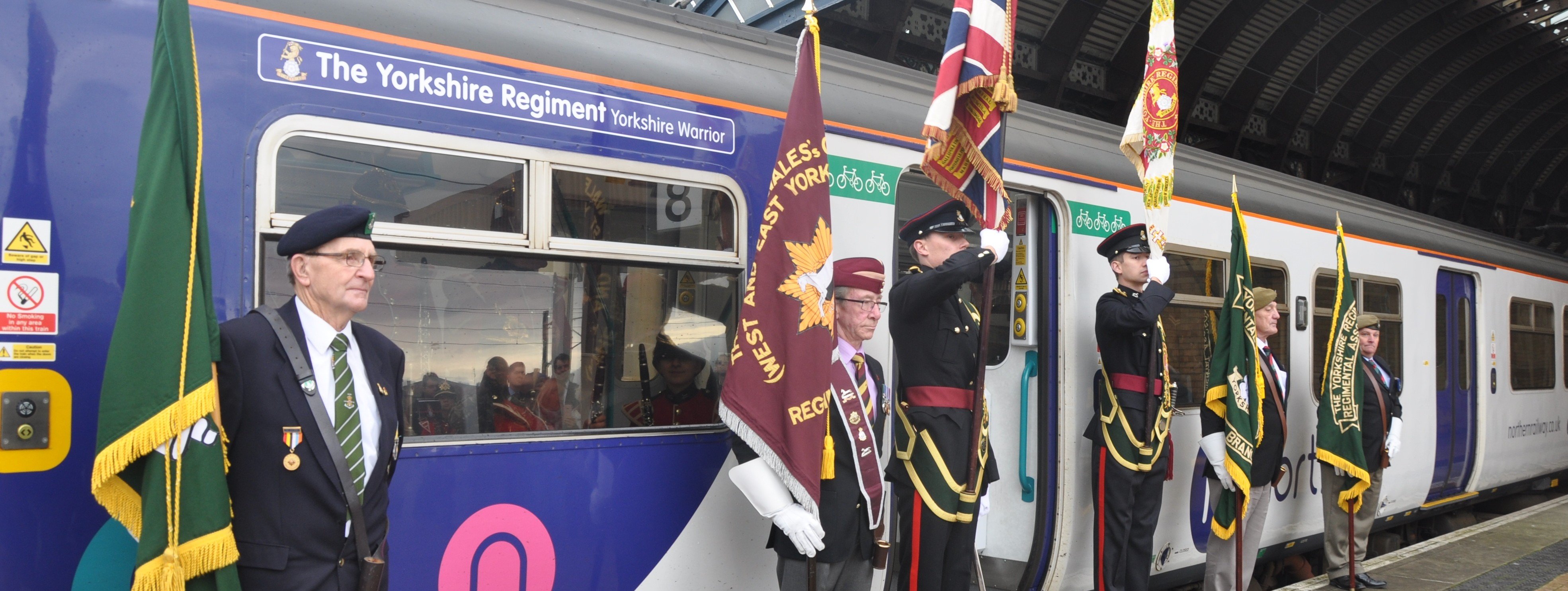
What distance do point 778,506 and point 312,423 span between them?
139 cm

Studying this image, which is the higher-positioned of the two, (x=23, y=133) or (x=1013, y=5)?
(x=1013, y=5)

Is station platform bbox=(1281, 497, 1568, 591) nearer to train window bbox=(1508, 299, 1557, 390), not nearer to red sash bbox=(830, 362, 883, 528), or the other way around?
train window bbox=(1508, 299, 1557, 390)

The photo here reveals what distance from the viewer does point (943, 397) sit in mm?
3648

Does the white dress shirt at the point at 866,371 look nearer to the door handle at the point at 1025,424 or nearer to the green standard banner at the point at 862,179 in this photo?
the green standard banner at the point at 862,179

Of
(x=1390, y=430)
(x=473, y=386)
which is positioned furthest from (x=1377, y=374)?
(x=473, y=386)

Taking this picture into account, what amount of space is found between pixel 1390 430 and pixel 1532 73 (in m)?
8.66

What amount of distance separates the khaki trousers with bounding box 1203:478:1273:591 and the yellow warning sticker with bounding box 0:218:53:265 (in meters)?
4.94

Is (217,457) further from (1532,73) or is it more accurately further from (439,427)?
(1532,73)

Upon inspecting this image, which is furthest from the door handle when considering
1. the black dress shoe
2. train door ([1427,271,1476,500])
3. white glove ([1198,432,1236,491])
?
train door ([1427,271,1476,500])

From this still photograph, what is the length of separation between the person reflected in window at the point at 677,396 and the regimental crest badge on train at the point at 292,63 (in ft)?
4.25

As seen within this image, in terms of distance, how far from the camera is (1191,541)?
5.43 meters

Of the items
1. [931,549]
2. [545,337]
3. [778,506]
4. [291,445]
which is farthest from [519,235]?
[931,549]

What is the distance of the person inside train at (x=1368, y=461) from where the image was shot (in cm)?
591

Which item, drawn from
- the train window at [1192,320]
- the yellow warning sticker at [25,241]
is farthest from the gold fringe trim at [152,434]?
the train window at [1192,320]
